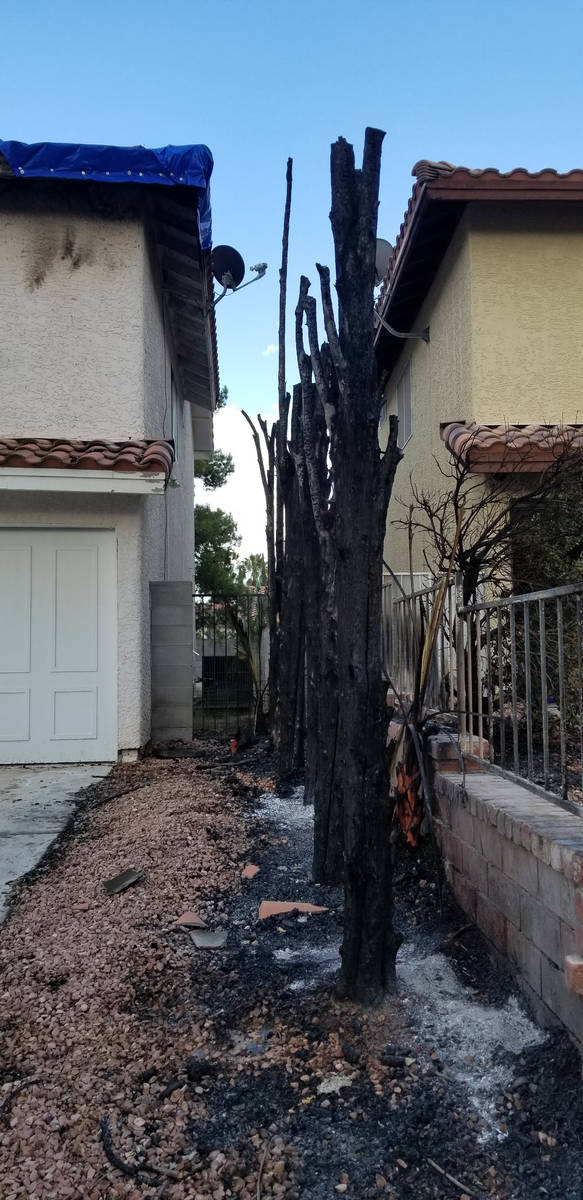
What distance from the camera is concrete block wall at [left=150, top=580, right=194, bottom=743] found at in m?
8.34

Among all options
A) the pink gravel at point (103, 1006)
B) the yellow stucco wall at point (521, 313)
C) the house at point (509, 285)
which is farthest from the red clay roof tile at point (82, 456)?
the yellow stucco wall at point (521, 313)

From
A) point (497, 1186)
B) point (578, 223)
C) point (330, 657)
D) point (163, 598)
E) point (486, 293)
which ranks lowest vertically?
point (497, 1186)

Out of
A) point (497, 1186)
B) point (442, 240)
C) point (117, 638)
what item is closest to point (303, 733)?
point (117, 638)

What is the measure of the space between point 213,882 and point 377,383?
2580mm

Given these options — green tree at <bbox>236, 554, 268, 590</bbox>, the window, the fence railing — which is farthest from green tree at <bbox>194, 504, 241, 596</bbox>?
the fence railing

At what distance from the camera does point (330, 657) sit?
14.7ft

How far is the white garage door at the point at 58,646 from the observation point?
7.46 meters

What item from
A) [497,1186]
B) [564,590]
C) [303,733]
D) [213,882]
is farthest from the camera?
[303,733]

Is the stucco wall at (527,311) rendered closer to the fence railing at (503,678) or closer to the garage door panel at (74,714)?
the fence railing at (503,678)

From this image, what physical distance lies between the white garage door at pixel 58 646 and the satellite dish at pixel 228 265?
5086 millimetres

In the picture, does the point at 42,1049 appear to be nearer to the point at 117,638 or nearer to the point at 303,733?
the point at 303,733

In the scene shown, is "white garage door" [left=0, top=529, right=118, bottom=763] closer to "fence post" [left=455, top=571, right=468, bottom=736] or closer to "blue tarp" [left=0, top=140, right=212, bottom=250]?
"blue tarp" [left=0, top=140, right=212, bottom=250]

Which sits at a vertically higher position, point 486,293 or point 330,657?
point 486,293

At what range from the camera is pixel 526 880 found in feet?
9.33
